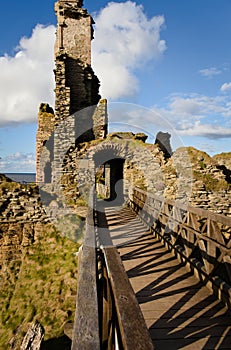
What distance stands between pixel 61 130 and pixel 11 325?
28.5 feet

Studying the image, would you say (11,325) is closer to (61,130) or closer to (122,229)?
(122,229)

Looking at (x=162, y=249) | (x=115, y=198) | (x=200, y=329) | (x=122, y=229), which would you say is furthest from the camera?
(x=115, y=198)

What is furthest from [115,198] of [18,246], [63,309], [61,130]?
[63,309]

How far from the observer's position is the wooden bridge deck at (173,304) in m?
2.94

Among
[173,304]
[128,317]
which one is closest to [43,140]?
[173,304]

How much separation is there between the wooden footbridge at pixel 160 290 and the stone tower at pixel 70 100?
8.33 meters

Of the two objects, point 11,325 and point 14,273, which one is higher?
point 14,273

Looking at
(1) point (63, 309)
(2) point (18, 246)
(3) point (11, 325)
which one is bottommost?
(3) point (11, 325)

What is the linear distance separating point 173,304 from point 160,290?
1.53ft

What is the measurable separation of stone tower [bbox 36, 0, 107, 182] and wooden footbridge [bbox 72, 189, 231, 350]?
833 centimetres

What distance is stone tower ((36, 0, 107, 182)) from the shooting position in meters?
14.2

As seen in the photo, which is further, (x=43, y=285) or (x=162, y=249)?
(x=43, y=285)

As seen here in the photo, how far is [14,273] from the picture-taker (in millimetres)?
10117

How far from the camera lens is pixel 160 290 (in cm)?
418
